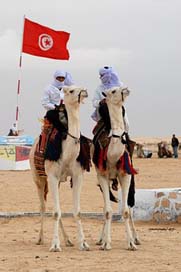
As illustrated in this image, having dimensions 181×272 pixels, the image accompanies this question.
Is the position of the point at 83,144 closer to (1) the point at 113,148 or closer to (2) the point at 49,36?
(1) the point at 113,148

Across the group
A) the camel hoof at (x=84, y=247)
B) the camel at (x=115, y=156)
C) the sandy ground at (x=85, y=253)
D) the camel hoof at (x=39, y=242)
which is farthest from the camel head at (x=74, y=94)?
the camel hoof at (x=39, y=242)

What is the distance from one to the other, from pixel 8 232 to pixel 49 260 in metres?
3.59

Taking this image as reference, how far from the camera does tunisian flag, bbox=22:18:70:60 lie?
30625 millimetres

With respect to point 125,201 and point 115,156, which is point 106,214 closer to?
point 125,201

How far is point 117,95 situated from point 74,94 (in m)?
0.65

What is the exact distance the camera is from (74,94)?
420 inches

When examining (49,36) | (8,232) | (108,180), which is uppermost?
(49,36)

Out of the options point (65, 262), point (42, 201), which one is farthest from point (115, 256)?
point (42, 201)

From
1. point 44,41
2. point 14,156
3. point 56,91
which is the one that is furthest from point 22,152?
point 56,91

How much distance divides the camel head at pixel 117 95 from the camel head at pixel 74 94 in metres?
0.40

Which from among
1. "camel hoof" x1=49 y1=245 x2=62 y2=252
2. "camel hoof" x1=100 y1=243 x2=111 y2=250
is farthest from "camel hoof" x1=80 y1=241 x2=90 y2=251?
"camel hoof" x1=49 y1=245 x2=62 y2=252

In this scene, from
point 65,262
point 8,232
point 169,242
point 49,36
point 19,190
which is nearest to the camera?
point 65,262

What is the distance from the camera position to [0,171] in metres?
31.9

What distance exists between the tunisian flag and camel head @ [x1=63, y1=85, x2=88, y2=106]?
1958cm
